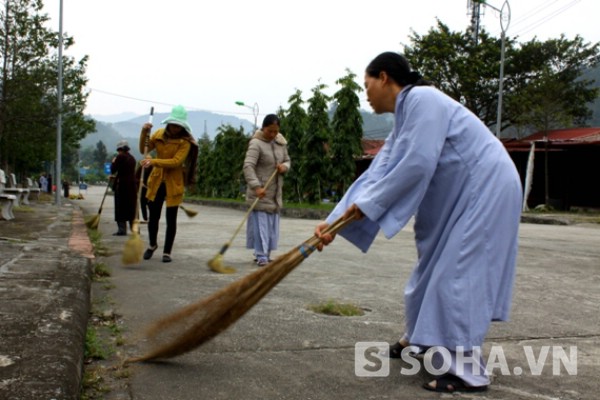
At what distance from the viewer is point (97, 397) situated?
8.62ft

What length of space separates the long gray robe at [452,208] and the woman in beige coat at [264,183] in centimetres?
389

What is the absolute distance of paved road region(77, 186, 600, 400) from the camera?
112 inches

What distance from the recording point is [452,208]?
2.91 metres

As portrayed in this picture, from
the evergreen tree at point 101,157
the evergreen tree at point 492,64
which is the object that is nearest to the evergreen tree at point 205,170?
the evergreen tree at point 492,64

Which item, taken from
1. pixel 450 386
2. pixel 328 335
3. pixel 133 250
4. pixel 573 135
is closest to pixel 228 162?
pixel 573 135

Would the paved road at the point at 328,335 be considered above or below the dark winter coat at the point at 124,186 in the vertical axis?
below

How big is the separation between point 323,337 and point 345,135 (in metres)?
19.1

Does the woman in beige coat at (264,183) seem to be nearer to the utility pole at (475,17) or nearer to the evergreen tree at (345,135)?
the evergreen tree at (345,135)

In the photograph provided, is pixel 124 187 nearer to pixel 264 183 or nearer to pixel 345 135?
pixel 264 183

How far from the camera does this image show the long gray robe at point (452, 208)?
9.09ft

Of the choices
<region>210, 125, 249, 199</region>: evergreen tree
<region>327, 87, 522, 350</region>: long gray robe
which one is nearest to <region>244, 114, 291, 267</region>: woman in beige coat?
<region>327, 87, 522, 350</region>: long gray robe

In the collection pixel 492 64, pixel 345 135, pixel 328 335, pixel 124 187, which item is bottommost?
pixel 328 335

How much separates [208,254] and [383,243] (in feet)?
9.94

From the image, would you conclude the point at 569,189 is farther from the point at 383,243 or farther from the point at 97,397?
the point at 97,397
